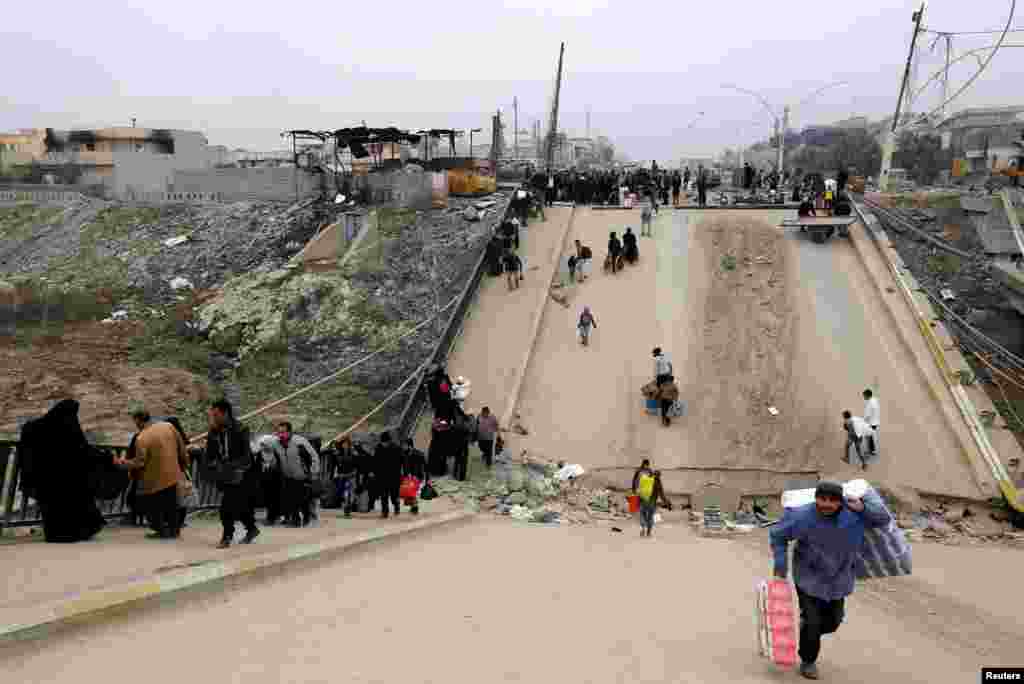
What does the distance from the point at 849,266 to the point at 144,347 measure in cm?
1725

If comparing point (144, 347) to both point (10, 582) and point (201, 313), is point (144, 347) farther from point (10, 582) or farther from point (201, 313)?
point (10, 582)

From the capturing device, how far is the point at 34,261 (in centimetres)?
2952

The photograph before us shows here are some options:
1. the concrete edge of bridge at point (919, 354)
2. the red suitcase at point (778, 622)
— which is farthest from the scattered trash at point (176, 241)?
the red suitcase at point (778, 622)

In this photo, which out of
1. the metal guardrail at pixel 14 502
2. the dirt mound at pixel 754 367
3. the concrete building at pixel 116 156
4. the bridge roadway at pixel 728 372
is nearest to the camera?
the metal guardrail at pixel 14 502

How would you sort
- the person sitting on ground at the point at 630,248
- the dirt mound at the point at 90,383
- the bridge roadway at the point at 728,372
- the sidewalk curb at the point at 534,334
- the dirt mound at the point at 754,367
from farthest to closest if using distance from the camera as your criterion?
the person sitting on ground at the point at 630,248 → the dirt mound at the point at 90,383 → the sidewalk curb at the point at 534,334 → the dirt mound at the point at 754,367 → the bridge roadway at the point at 728,372

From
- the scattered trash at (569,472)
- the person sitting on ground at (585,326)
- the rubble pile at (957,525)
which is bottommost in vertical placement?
the rubble pile at (957,525)

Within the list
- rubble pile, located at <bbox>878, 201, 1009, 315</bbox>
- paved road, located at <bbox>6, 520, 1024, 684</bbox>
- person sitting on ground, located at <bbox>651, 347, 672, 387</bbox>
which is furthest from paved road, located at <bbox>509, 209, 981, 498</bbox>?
paved road, located at <bbox>6, 520, 1024, 684</bbox>

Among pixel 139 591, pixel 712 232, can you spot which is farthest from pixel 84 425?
pixel 712 232

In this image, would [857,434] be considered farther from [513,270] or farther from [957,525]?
[513,270]

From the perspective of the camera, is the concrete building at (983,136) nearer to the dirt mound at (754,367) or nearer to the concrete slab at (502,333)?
the dirt mound at (754,367)

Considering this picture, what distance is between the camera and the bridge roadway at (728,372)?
44.4 feet

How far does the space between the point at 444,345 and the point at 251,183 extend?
16989mm

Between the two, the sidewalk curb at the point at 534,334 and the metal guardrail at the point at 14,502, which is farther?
the sidewalk curb at the point at 534,334

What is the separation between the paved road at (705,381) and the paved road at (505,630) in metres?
5.51
